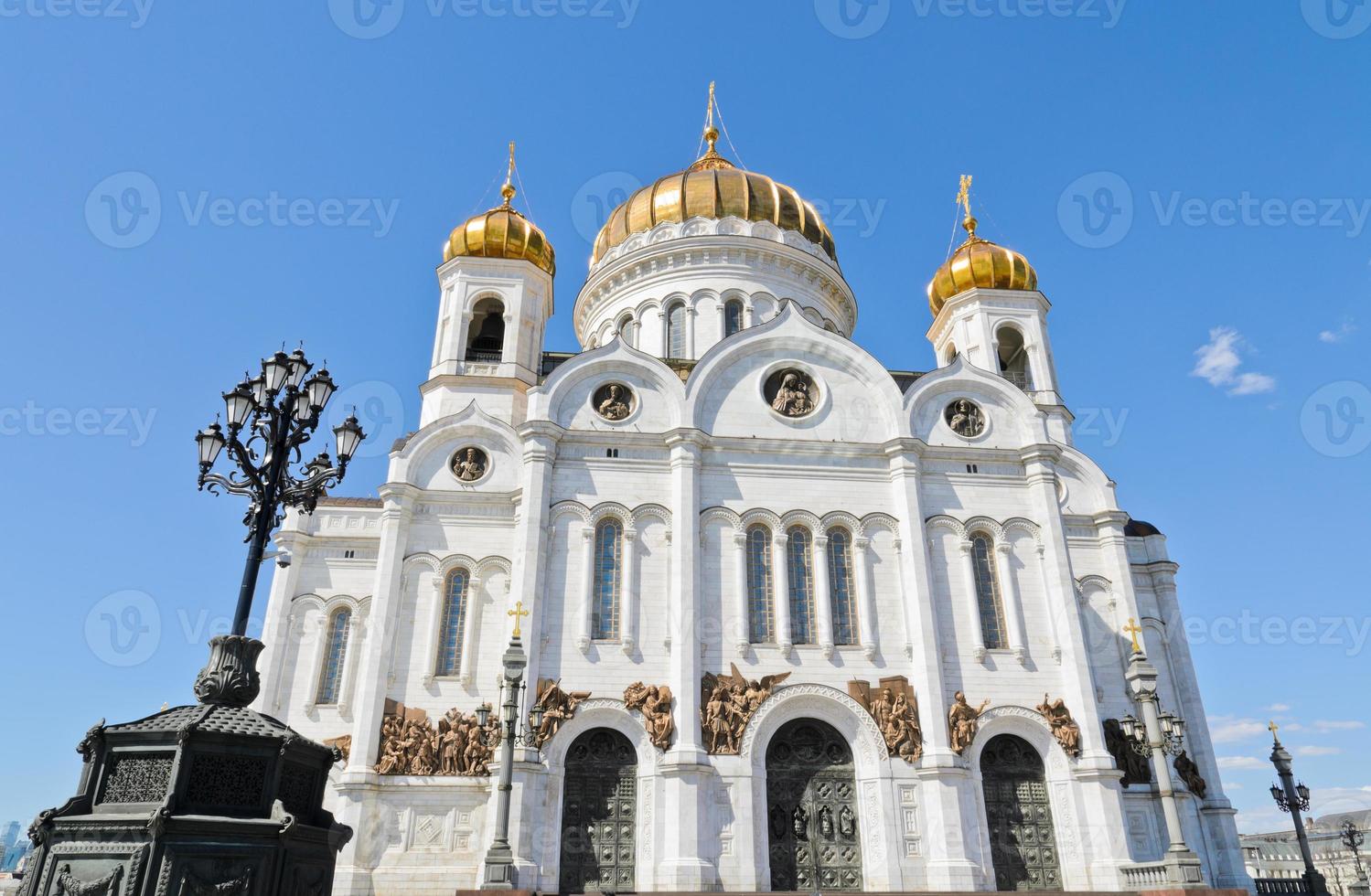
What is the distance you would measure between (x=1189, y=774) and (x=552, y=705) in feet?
50.4

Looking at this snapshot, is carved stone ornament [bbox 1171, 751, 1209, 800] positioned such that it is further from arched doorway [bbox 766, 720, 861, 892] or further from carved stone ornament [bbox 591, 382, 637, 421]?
carved stone ornament [bbox 591, 382, 637, 421]

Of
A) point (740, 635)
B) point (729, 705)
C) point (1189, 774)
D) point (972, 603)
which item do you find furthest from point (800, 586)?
point (1189, 774)

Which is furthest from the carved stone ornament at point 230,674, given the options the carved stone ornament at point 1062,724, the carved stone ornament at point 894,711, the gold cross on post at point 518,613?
the carved stone ornament at point 1062,724

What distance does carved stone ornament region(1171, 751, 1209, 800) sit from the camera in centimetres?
2128

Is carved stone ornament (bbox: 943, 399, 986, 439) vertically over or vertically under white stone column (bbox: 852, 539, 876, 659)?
over

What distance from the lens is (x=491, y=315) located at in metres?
25.9

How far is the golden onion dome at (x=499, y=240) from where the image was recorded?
25312 mm

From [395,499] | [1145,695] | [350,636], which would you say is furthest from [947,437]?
[350,636]

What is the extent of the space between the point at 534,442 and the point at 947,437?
1030cm

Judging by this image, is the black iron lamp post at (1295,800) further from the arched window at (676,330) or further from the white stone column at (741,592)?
the arched window at (676,330)

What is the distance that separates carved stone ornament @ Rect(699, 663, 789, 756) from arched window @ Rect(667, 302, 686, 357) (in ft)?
36.7

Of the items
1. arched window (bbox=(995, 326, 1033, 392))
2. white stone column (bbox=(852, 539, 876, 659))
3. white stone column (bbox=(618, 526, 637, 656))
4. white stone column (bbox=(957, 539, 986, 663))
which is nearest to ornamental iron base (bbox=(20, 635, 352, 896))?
white stone column (bbox=(618, 526, 637, 656))

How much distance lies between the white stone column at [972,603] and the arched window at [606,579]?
26.2 ft

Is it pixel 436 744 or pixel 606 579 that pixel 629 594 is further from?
pixel 436 744
